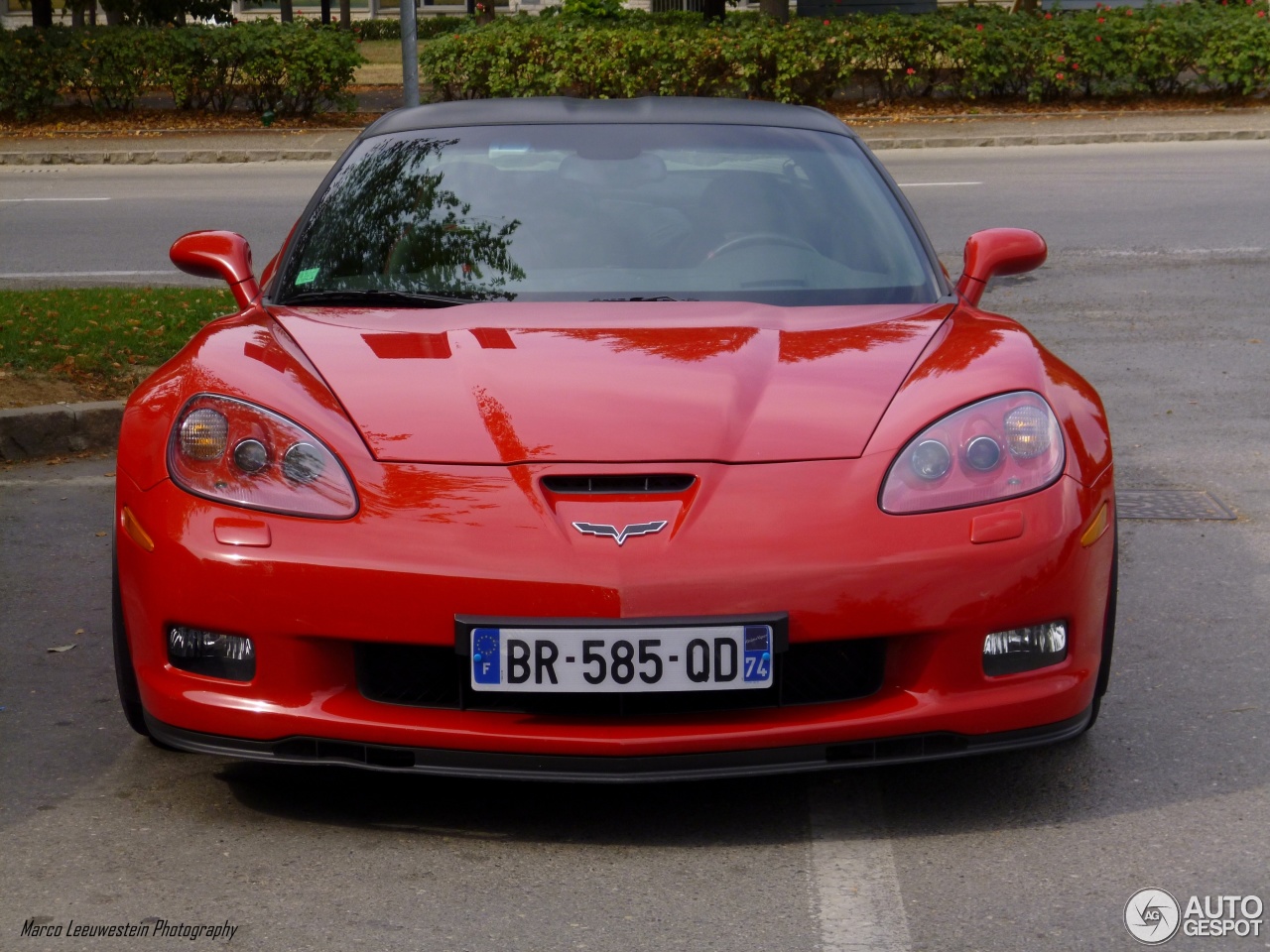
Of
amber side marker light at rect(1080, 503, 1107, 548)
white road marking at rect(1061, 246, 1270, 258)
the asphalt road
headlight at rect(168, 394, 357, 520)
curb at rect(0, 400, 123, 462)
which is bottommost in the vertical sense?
white road marking at rect(1061, 246, 1270, 258)

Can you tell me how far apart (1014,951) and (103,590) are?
3.16 meters

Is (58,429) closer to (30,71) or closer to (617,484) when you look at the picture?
(617,484)

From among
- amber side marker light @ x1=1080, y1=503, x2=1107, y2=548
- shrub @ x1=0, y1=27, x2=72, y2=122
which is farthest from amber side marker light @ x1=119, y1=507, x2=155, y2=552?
shrub @ x1=0, y1=27, x2=72, y2=122

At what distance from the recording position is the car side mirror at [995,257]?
4.43m

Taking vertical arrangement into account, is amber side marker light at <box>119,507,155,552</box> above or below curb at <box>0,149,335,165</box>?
above

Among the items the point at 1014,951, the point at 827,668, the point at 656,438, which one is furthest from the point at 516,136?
the point at 1014,951

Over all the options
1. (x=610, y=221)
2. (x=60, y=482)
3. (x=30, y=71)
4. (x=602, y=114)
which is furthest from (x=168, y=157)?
(x=610, y=221)

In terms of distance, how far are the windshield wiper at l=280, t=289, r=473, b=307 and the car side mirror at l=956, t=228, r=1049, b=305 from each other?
1.34 m

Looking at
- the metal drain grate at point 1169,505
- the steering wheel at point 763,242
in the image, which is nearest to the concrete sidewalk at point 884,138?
the metal drain grate at point 1169,505

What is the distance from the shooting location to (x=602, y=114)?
15.5ft

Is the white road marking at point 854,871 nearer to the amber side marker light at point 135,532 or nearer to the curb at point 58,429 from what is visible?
the amber side marker light at point 135,532

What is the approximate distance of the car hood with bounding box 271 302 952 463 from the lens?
3219 mm

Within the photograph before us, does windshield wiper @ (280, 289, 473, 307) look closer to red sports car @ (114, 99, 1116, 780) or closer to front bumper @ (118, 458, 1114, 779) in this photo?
red sports car @ (114, 99, 1116, 780)

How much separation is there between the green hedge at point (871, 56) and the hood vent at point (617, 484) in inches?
727
